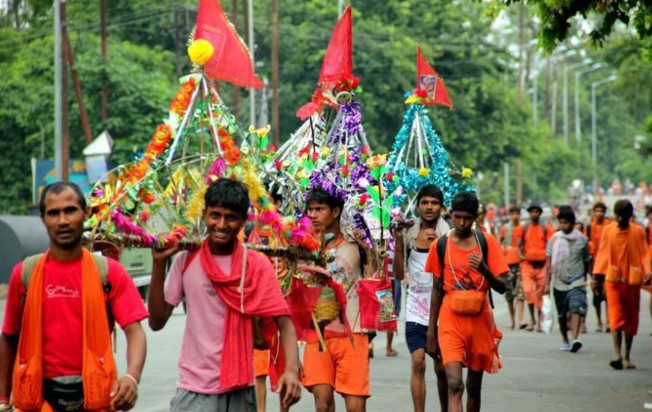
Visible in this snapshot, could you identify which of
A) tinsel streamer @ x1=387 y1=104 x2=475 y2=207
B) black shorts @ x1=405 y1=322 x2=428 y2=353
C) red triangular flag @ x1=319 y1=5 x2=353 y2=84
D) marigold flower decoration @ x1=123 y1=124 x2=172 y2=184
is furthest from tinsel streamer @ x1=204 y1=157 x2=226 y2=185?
tinsel streamer @ x1=387 y1=104 x2=475 y2=207

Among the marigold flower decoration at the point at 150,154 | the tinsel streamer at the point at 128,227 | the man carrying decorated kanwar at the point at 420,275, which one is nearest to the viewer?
Answer: the tinsel streamer at the point at 128,227

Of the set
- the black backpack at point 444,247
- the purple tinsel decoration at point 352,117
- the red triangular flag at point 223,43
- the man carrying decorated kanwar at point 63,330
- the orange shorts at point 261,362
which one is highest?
the red triangular flag at point 223,43

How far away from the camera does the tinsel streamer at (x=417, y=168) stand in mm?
12828

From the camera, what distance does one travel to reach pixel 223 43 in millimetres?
9508

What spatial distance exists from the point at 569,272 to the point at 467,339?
7.63 m

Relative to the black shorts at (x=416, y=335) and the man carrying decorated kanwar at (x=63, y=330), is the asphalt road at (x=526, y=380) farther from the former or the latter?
the man carrying decorated kanwar at (x=63, y=330)

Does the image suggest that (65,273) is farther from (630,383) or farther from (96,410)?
(630,383)

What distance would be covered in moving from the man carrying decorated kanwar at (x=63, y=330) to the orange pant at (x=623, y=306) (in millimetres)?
9728

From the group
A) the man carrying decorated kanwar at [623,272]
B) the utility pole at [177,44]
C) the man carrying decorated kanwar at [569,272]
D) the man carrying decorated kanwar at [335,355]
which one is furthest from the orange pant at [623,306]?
the utility pole at [177,44]

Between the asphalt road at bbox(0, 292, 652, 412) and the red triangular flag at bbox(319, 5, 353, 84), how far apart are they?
2.79 meters

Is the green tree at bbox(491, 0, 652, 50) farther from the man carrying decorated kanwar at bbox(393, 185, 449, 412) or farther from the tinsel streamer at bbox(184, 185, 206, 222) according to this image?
the tinsel streamer at bbox(184, 185, 206, 222)

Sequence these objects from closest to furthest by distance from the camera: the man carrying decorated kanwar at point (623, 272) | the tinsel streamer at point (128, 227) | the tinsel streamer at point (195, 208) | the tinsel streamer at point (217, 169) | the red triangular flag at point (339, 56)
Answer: the tinsel streamer at point (128, 227) → the tinsel streamer at point (195, 208) → the tinsel streamer at point (217, 169) → the red triangular flag at point (339, 56) → the man carrying decorated kanwar at point (623, 272)

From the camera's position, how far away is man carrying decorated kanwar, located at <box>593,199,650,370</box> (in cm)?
1463

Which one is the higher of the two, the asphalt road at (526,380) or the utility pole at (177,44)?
the utility pole at (177,44)
